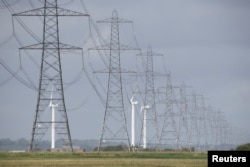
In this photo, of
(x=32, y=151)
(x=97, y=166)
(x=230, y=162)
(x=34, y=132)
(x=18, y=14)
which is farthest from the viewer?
(x=32, y=151)

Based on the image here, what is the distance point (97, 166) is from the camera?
81125mm

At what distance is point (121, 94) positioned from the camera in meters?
127

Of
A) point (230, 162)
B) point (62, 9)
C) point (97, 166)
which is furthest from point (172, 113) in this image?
point (230, 162)

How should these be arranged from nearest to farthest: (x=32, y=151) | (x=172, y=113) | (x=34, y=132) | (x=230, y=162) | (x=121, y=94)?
1. (x=230, y=162)
2. (x=34, y=132)
3. (x=32, y=151)
4. (x=121, y=94)
5. (x=172, y=113)

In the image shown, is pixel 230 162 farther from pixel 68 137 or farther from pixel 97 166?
pixel 68 137

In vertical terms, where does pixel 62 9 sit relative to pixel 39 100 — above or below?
above

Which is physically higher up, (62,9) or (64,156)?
(62,9)

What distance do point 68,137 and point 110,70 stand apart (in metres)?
22.5

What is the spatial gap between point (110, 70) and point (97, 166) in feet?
157

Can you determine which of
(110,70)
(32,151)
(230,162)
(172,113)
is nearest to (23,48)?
(32,151)

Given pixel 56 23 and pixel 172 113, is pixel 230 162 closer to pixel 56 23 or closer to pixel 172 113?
pixel 56 23

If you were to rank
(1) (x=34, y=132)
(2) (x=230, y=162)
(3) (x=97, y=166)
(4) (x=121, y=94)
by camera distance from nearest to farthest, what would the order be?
(2) (x=230, y=162), (3) (x=97, y=166), (1) (x=34, y=132), (4) (x=121, y=94)

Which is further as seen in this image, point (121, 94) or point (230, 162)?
point (121, 94)

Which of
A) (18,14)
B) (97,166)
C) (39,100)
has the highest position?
(18,14)
